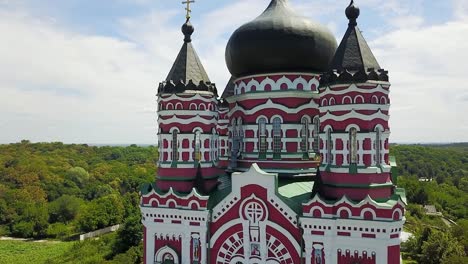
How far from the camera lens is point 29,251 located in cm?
4138

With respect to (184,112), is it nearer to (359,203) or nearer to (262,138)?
(262,138)

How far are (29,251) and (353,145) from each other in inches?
A: 1523

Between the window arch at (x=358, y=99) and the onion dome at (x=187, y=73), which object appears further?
the onion dome at (x=187, y=73)

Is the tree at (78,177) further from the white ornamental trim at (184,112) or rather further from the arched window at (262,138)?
the arched window at (262,138)

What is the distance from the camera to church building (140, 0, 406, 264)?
1353 centimetres

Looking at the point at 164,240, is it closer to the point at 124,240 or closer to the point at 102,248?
the point at 124,240

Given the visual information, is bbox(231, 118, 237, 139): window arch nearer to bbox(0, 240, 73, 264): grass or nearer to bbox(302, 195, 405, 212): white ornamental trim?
bbox(302, 195, 405, 212): white ornamental trim

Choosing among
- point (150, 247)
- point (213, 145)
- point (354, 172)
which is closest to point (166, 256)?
point (150, 247)

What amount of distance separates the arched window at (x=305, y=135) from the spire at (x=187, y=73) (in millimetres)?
3974

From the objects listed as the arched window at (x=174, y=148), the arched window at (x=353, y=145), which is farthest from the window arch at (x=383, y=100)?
the arched window at (x=174, y=148)

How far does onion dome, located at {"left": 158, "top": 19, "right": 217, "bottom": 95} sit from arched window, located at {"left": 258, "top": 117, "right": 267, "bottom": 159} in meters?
2.34

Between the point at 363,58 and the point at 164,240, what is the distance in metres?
9.98

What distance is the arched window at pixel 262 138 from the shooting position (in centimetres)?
1736

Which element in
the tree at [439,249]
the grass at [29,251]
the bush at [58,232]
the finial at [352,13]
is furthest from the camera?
the bush at [58,232]
